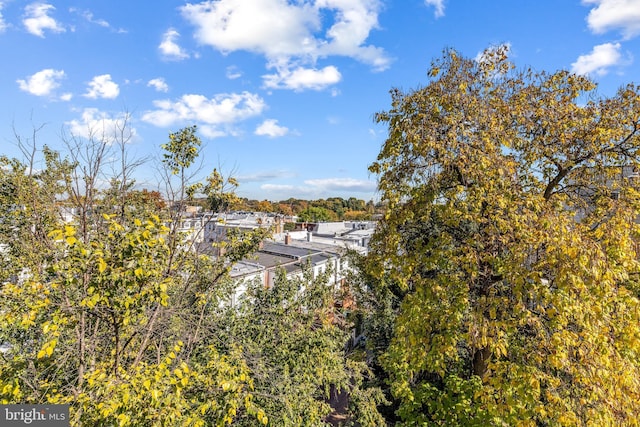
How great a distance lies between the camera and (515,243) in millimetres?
5633

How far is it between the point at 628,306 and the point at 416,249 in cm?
341

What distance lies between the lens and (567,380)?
588cm

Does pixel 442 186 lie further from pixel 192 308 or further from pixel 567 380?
pixel 192 308

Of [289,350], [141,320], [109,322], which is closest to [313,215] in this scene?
[289,350]

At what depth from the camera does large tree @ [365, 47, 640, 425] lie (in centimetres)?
499

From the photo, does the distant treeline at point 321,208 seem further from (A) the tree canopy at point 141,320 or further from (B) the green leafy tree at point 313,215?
(A) the tree canopy at point 141,320

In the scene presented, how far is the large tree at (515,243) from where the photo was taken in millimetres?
4988

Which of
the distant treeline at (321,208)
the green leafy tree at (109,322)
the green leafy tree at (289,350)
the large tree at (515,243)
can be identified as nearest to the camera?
the green leafy tree at (109,322)

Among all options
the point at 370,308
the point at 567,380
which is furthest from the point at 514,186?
the point at 370,308

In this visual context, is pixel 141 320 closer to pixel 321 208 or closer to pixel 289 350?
pixel 289 350

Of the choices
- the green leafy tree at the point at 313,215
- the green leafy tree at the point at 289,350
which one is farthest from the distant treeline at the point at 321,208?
the green leafy tree at the point at 289,350

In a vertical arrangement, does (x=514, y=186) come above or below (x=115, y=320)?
above

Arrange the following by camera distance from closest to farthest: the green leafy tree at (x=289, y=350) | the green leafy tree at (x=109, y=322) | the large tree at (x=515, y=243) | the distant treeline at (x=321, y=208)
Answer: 1. the green leafy tree at (x=109, y=322)
2. the large tree at (x=515, y=243)
3. the green leafy tree at (x=289, y=350)
4. the distant treeline at (x=321, y=208)

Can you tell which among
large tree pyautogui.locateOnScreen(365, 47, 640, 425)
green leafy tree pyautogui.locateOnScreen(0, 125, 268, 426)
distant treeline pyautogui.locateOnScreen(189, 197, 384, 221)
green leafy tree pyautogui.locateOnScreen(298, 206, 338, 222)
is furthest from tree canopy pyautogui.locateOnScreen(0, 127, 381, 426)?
green leafy tree pyautogui.locateOnScreen(298, 206, 338, 222)
